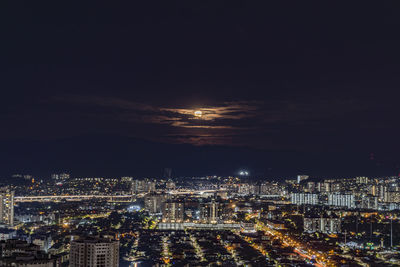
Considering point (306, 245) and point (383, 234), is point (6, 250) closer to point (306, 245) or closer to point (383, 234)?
point (306, 245)

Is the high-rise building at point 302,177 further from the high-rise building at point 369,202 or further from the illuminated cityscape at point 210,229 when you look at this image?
the high-rise building at point 369,202

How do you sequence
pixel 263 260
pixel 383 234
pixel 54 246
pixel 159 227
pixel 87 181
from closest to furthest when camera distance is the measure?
1. pixel 263 260
2. pixel 54 246
3. pixel 383 234
4. pixel 159 227
5. pixel 87 181

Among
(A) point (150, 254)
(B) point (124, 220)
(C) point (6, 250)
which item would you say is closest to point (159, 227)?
(B) point (124, 220)

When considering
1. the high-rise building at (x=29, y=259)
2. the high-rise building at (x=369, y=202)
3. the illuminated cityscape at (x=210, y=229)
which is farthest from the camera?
the high-rise building at (x=369, y=202)

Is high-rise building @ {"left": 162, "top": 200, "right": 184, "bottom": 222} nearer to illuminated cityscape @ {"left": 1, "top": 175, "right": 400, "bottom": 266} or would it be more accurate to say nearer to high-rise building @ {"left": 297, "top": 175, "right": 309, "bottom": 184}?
illuminated cityscape @ {"left": 1, "top": 175, "right": 400, "bottom": 266}

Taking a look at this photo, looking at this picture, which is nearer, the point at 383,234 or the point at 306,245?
the point at 306,245

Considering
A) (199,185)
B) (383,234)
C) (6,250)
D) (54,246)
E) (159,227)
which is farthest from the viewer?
(199,185)

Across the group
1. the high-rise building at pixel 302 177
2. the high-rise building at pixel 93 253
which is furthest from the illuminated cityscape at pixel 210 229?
the high-rise building at pixel 302 177
